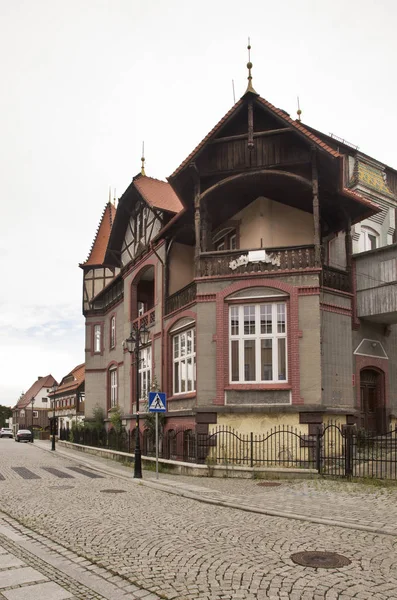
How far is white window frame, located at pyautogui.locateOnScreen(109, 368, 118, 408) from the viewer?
37000 mm

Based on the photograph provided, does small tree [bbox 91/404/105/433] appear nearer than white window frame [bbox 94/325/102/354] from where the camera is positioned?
Yes

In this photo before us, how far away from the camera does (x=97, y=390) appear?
40.8 m

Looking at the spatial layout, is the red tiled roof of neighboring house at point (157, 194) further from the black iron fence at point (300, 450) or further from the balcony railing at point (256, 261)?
the black iron fence at point (300, 450)

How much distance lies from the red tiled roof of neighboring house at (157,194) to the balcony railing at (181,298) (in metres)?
4.25

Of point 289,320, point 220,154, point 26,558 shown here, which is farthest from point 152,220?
point 26,558

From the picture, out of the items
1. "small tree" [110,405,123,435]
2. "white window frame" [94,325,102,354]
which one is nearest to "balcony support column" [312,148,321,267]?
"small tree" [110,405,123,435]

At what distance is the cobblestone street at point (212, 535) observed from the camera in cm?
644

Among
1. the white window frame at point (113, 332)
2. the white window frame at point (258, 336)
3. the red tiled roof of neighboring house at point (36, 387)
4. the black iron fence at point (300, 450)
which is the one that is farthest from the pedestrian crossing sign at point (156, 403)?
the red tiled roof of neighboring house at point (36, 387)

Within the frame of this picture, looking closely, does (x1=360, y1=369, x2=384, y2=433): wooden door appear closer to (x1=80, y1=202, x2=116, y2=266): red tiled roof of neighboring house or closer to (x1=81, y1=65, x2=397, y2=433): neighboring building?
(x1=81, y1=65, x2=397, y2=433): neighboring building

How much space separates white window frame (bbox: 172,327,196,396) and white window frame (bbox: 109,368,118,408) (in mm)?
13182

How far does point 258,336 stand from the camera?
789 inches

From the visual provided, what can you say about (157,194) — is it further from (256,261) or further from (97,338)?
(97,338)

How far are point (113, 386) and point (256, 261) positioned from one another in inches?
784

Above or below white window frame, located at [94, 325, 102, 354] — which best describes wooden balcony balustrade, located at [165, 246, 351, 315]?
above
